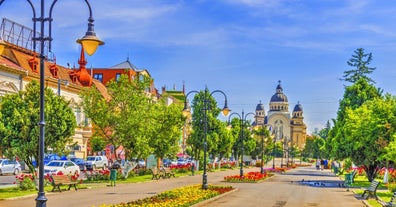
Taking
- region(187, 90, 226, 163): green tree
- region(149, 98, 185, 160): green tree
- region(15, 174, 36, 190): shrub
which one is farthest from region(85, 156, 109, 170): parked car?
region(15, 174, 36, 190): shrub

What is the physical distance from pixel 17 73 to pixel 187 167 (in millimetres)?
21493

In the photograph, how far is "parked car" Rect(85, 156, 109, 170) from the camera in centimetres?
5925

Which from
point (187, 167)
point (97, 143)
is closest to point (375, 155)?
point (97, 143)

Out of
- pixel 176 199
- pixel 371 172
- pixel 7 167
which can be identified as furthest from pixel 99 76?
pixel 176 199

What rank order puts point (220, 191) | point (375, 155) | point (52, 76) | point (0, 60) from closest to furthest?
1. point (220, 191)
2. point (375, 155)
3. point (0, 60)
4. point (52, 76)

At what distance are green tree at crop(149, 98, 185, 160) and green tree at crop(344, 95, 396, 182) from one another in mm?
15233

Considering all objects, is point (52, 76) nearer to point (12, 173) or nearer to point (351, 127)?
point (12, 173)

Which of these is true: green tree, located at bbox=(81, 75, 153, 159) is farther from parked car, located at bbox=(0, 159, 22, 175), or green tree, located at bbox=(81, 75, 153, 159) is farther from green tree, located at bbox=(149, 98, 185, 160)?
parked car, located at bbox=(0, 159, 22, 175)

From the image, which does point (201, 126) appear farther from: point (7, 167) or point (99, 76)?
point (7, 167)

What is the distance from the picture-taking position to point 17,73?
53438mm

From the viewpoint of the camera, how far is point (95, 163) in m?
60.8

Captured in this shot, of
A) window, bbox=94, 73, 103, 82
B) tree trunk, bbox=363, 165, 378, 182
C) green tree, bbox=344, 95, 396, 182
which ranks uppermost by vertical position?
window, bbox=94, 73, 103, 82

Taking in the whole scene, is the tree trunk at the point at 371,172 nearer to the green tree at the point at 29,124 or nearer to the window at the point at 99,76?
the green tree at the point at 29,124

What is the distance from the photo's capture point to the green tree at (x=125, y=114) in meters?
43.4
